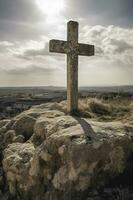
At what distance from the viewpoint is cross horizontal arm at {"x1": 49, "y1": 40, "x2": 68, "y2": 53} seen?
33.2ft

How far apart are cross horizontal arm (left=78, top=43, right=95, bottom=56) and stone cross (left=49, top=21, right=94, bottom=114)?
107 millimetres

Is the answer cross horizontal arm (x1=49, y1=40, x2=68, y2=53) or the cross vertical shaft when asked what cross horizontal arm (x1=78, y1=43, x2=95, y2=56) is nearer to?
the cross vertical shaft

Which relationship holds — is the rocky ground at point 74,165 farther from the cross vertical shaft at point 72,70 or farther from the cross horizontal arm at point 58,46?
the cross horizontal arm at point 58,46

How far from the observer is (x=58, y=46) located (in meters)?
10.2

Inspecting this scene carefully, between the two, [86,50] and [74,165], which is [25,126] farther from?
[74,165]

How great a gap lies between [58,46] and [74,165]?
15.7 ft

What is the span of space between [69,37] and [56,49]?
66cm

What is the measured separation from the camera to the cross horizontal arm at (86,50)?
1073 cm

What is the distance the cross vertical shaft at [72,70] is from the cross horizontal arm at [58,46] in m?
0.21

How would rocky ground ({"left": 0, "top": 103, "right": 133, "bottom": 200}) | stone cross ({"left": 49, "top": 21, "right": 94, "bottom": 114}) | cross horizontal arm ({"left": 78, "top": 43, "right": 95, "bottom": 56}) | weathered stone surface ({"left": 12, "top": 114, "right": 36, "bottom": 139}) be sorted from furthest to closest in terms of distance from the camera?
cross horizontal arm ({"left": 78, "top": 43, "right": 95, "bottom": 56})
stone cross ({"left": 49, "top": 21, "right": 94, "bottom": 114})
weathered stone surface ({"left": 12, "top": 114, "right": 36, "bottom": 139})
rocky ground ({"left": 0, "top": 103, "right": 133, "bottom": 200})

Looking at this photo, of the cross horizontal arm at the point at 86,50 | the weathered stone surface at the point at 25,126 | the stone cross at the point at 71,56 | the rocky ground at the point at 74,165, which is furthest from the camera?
the cross horizontal arm at the point at 86,50

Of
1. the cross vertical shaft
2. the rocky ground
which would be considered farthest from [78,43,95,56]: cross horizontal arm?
the rocky ground

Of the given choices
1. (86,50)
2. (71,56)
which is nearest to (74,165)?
(71,56)

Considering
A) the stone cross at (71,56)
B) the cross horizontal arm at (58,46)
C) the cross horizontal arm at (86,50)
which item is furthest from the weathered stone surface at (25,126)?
the cross horizontal arm at (86,50)
